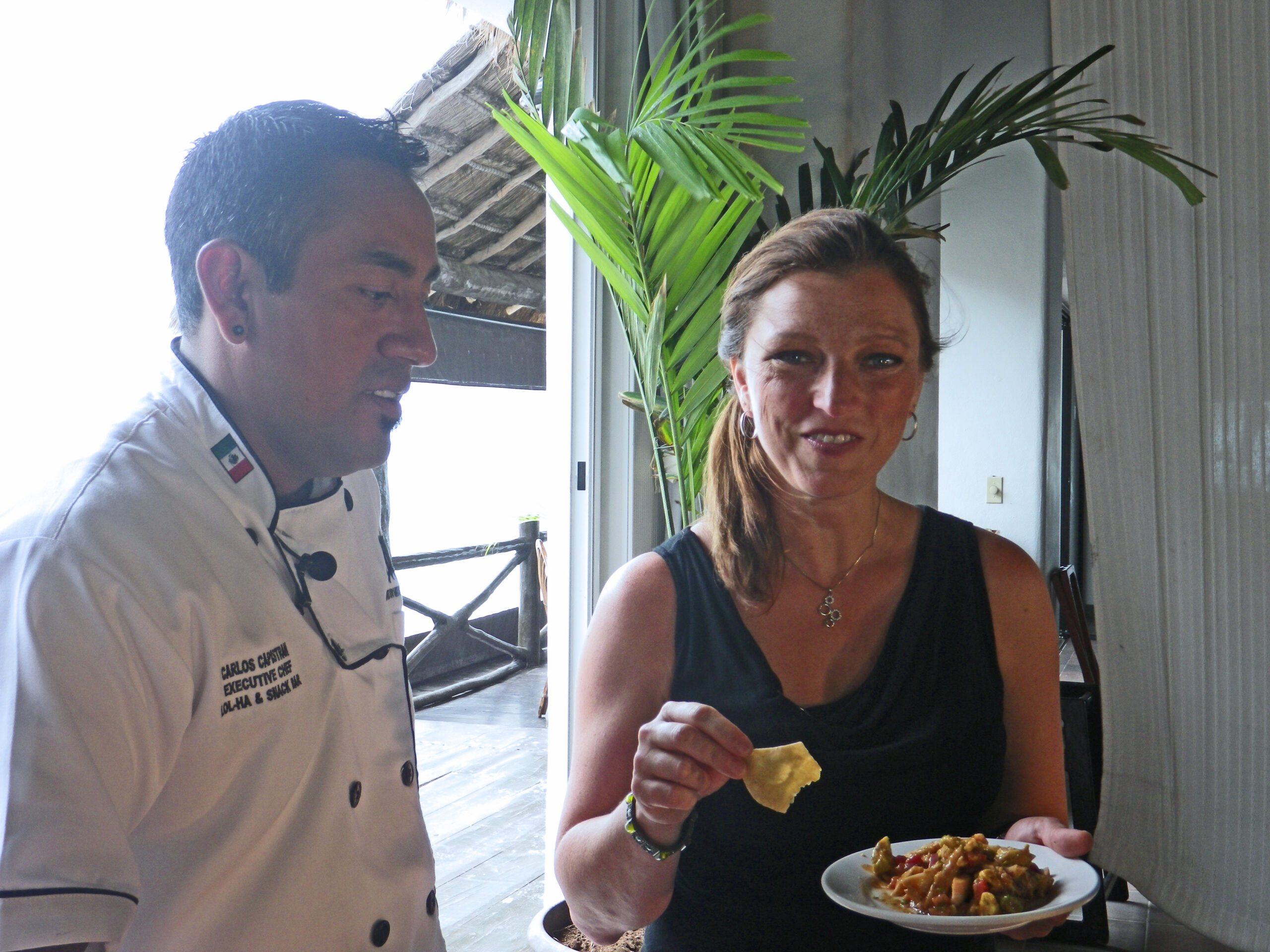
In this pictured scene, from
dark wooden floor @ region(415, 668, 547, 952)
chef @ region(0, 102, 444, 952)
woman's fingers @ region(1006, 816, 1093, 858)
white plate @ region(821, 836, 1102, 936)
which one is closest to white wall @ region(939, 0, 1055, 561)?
dark wooden floor @ region(415, 668, 547, 952)

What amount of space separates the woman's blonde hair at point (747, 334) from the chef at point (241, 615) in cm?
50

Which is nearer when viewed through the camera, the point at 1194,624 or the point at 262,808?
the point at 262,808

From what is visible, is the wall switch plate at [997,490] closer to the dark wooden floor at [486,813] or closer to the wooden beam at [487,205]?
the dark wooden floor at [486,813]

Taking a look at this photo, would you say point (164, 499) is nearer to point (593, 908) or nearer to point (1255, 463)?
point (593, 908)

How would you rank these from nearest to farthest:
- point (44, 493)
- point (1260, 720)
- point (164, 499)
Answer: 1. point (44, 493)
2. point (164, 499)
3. point (1260, 720)

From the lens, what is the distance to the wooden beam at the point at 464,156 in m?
4.37

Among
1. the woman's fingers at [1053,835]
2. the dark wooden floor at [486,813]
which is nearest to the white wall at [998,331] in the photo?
the dark wooden floor at [486,813]

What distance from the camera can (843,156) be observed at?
2.84 m

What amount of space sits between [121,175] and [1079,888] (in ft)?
7.08

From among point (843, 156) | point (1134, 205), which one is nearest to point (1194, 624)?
point (1134, 205)

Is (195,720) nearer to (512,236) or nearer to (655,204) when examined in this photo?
(655,204)

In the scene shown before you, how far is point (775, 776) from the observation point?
990 millimetres

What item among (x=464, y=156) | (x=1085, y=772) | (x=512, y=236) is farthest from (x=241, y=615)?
(x=512, y=236)

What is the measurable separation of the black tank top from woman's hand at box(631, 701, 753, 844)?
381mm
